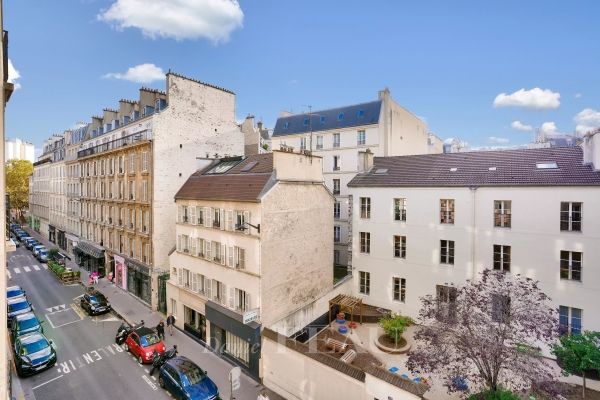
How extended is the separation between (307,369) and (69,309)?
2355 cm

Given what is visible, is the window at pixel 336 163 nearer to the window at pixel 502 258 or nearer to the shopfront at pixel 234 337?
the window at pixel 502 258

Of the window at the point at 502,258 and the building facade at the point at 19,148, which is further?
the building facade at the point at 19,148

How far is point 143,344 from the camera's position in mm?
19422

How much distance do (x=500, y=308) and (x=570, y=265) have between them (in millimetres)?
8019

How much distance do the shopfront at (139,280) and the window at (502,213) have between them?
26542 millimetres

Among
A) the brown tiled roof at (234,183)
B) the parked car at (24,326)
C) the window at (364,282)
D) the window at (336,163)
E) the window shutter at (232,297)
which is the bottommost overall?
the parked car at (24,326)

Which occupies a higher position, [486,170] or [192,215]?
[486,170]

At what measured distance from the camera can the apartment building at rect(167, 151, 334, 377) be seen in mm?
18266

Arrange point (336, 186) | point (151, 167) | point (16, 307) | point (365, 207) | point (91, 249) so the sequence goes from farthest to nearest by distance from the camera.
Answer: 1. point (336, 186)
2. point (91, 249)
3. point (151, 167)
4. point (365, 207)
5. point (16, 307)

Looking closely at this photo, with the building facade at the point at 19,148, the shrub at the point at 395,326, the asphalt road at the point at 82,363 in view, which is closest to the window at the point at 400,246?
the shrub at the point at 395,326

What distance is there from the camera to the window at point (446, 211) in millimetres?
21969

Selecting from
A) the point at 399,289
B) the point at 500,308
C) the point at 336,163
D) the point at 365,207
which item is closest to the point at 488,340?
the point at 500,308

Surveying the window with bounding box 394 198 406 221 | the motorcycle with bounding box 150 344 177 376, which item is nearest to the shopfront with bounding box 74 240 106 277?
the motorcycle with bounding box 150 344 177 376

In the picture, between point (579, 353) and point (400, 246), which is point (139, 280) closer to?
point (400, 246)
